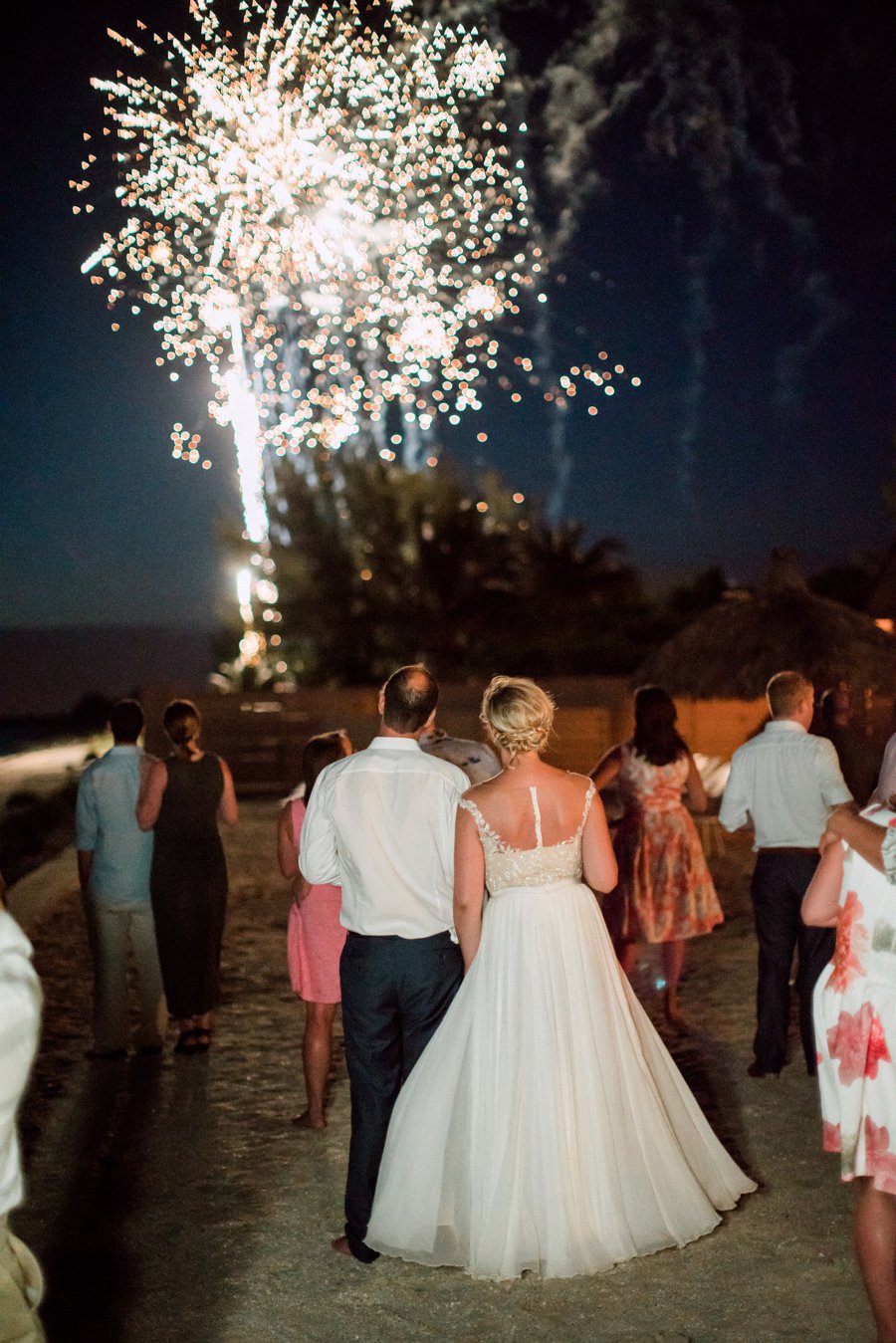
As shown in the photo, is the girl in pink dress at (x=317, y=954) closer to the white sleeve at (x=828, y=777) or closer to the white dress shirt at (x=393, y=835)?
the white dress shirt at (x=393, y=835)

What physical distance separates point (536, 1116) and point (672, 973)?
137 inches

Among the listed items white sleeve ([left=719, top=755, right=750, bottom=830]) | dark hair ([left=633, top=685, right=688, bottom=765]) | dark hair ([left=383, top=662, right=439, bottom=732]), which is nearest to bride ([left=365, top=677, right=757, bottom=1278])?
dark hair ([left=383, top=662, right=439, bottom=732])

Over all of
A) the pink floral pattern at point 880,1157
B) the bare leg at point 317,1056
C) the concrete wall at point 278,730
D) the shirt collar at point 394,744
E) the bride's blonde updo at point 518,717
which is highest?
the bride's blonde updo at point 518,717

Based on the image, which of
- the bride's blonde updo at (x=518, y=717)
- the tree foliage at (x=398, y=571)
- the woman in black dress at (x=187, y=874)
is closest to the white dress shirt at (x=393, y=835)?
the bride's blonde updo at (x=518, y=717)

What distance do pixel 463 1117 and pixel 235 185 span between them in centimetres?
992

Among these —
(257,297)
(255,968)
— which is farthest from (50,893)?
(257,297)

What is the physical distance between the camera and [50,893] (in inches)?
512

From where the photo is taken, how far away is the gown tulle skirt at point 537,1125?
14.7 feet

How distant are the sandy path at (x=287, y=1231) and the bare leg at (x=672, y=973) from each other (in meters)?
0.15

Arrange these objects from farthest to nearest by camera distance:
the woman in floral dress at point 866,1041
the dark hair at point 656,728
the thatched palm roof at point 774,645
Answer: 1. the thatched palm roof at point 774,645
2. the dark hair at point 656,728
3. the woman in floral dress at point 866,1041

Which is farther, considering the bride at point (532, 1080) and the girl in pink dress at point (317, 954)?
the girl in pink dress at point (317, 954)

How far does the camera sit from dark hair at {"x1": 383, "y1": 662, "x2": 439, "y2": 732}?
4.88 metres

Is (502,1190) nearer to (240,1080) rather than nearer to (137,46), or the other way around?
(240,1080)

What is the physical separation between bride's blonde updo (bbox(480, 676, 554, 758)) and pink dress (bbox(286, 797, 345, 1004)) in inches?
64.7
